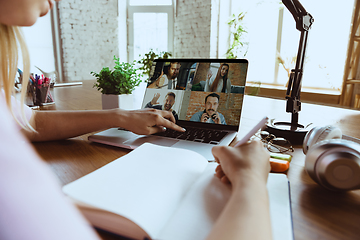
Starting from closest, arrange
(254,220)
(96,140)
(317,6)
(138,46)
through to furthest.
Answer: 1. (254,220)
2. (96,140)
3. (317,6)
4. (138,46)

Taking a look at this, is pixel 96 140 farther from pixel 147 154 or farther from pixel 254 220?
pixel 254 220

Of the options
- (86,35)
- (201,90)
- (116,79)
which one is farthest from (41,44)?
(201,90)

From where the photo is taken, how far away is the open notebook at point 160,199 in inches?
12.6

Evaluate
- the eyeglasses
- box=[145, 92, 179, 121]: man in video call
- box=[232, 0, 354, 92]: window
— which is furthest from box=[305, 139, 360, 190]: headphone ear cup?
box=[232, 0, 354, 92]: window

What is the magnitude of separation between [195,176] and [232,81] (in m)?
0.44

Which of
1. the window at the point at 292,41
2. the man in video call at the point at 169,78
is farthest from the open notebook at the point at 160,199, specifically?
the window at the point at 292,41

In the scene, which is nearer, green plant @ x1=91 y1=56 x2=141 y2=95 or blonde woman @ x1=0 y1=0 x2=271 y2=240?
blonde woman @ x1=0 y1=0 x2=271 y2=240

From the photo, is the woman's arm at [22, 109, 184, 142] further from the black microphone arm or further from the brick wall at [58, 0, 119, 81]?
the brick wall at [58, 0, 119, 81]

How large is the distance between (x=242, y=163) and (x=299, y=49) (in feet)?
1.67

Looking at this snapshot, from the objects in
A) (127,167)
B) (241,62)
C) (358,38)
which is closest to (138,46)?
(358,38)

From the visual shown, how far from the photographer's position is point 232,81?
808 millimetres

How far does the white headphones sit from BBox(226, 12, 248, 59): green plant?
4.20 meters

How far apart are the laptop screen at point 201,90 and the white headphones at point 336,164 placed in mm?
334

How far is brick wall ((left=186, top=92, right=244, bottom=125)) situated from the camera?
778mm
